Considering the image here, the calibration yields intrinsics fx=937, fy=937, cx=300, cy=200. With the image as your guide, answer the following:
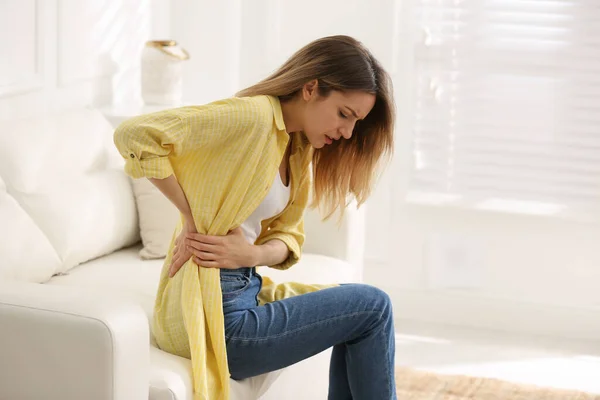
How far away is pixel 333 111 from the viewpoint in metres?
2.07

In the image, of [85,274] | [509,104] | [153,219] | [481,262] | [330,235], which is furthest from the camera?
[481,262]

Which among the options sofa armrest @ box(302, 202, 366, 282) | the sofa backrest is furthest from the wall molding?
sofa armrest @ box(302, 202, 366, 282)

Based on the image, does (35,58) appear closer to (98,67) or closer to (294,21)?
(98,67)

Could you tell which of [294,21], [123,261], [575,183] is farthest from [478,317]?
[123,261]

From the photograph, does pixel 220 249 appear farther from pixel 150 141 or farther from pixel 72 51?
pixel 72 51

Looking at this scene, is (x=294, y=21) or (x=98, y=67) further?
(x=294, y=21)

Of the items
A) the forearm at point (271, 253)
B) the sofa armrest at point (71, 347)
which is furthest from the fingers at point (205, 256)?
the sofa armrest at point (71, 347)

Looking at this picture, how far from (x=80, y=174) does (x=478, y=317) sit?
72.3 inches

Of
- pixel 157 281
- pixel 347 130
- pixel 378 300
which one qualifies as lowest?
pixel 157 281

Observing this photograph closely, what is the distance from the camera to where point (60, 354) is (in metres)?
1.76

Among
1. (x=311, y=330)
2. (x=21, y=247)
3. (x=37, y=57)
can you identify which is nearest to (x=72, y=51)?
(x=37, y=57)

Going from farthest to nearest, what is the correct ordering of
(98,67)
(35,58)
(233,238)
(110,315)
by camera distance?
(98,67) → (35,58) → (233,238) → (110,315)

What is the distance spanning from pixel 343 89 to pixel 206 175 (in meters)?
0.35

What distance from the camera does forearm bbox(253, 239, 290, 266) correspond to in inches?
83.1
